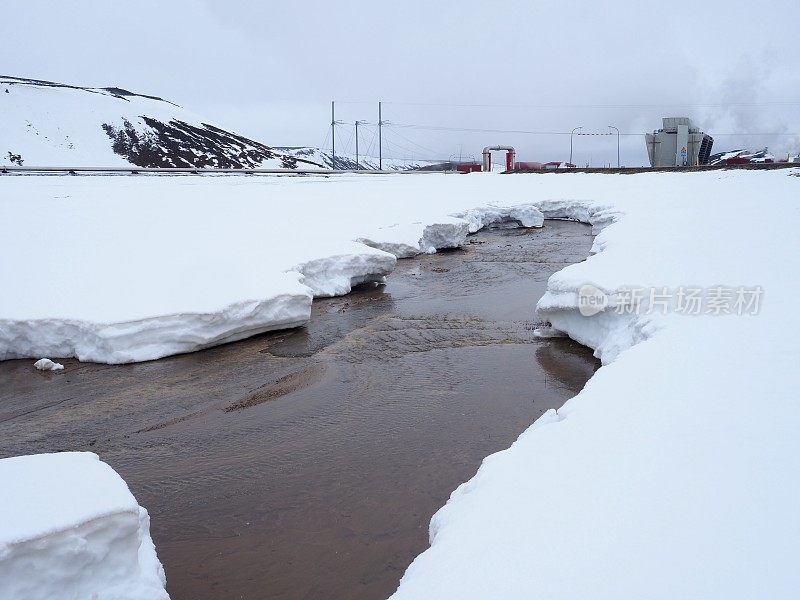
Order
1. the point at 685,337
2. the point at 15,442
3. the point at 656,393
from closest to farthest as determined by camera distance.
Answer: the point at 656,393
the point at 685,337
the point at 15,442

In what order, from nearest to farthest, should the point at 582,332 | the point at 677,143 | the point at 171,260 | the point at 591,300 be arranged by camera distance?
the point at 591,300 < the point at 582,332 < the point at 171,260 < the point at 677,143

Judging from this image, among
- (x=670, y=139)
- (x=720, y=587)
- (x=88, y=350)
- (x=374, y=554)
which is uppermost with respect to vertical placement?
(x=670, y=139)

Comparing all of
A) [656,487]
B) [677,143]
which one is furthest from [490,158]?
[656,487]

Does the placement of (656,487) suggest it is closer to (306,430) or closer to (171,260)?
(306,430)

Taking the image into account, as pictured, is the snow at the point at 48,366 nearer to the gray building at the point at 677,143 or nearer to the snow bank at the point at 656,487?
the snow bank at the point at 656,487

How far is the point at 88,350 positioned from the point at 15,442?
2065 millimetres

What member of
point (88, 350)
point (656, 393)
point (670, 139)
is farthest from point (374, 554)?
point (670, 139)

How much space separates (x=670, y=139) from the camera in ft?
153

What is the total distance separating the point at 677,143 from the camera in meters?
46.4

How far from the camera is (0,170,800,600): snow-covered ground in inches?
93.4

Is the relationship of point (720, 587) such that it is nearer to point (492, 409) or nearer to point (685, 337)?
point (685, 337)

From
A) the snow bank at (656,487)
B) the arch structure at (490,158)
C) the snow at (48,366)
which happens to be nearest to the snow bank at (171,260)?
the snow at (48,366)

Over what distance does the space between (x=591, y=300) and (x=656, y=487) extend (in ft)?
15.0

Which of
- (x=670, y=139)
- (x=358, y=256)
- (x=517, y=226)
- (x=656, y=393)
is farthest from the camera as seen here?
(x=670, y=139)
